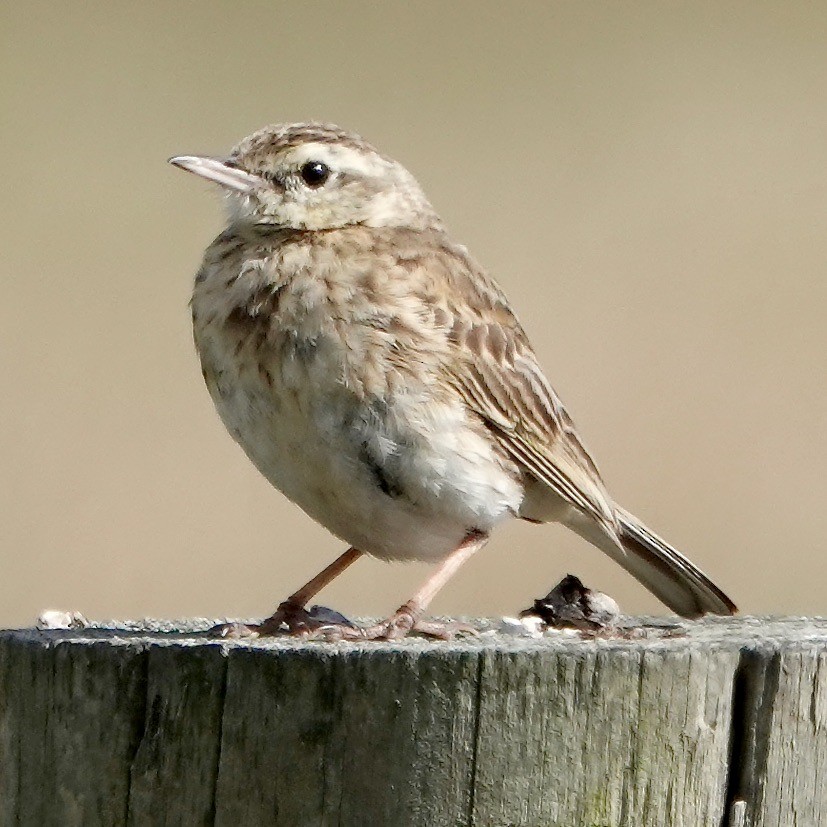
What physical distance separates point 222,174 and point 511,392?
1301mm

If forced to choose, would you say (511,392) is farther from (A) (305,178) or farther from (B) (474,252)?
(B) (474,252)

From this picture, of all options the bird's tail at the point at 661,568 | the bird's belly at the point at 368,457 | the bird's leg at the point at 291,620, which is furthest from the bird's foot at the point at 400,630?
the bird's tail at the point at 661,568

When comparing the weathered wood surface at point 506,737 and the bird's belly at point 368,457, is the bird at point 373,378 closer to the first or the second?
the bird's belly at point 368,457

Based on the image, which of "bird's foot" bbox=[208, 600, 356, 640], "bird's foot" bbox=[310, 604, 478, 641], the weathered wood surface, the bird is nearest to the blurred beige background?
the bird

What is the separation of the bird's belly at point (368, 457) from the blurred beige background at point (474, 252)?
4.47m

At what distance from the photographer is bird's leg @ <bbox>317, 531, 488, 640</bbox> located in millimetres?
5340

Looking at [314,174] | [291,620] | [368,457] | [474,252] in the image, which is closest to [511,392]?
[368,457]

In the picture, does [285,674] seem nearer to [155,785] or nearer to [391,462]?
[155,785]

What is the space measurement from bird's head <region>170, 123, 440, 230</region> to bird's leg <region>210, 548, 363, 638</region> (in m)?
1.23

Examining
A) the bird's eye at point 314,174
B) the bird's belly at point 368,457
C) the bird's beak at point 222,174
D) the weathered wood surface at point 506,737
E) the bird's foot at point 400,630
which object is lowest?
the weathered wood surface at point 506,737

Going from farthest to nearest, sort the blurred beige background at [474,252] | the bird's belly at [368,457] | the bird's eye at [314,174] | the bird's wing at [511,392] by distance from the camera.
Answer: the blurred beige background at [474,252], the bird's eye at [314,174], the bird's wing at [511,392], the bird's belly at [368,457]

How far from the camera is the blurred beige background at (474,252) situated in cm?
1155

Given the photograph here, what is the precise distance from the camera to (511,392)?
668 cm

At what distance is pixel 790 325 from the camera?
522 inches
